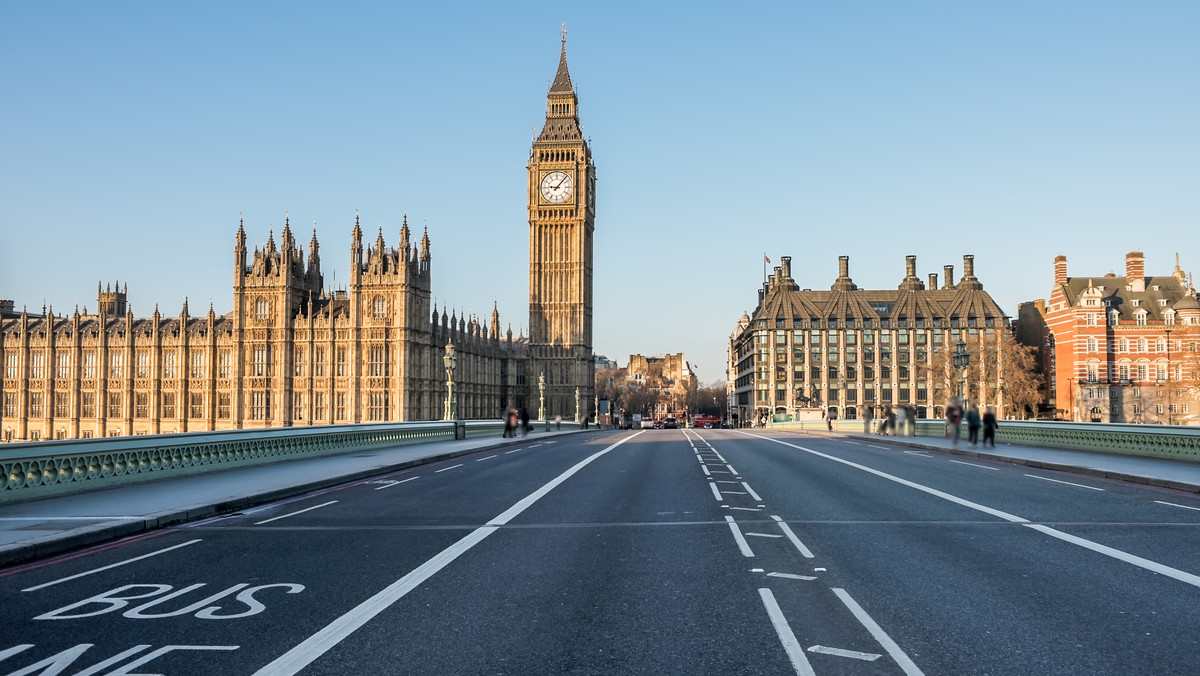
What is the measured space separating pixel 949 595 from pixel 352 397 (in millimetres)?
83152

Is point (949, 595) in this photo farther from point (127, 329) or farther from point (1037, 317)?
point (1037, 317)

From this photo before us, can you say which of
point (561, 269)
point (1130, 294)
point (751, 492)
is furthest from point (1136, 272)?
point (751, 492)

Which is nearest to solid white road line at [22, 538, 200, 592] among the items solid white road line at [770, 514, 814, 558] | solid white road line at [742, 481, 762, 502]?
solid white road line at [770, 514, 814, 558]

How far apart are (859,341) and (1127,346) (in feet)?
117

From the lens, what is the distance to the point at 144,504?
1378cm

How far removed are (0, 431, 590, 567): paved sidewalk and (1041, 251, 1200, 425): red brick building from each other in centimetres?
8344

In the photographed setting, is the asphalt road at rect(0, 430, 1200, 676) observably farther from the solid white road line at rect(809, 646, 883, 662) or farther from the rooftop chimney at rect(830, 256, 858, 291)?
the rooftop chimney at rect(830, 256, 858, 291)

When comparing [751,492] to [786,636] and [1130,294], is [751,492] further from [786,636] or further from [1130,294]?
[1130,294]

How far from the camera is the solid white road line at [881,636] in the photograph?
18.6 ft

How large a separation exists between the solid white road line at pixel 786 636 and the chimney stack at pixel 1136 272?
3864 inches

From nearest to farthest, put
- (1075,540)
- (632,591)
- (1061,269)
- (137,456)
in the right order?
(632,591) → (1075,540) → (137,456) → (1061,269)

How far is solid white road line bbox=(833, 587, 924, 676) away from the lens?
568cm

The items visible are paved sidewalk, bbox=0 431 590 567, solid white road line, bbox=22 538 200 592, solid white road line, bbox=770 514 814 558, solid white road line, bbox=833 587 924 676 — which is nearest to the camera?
solid white road line, bbox=833 587 924 676

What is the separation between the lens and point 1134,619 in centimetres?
688
